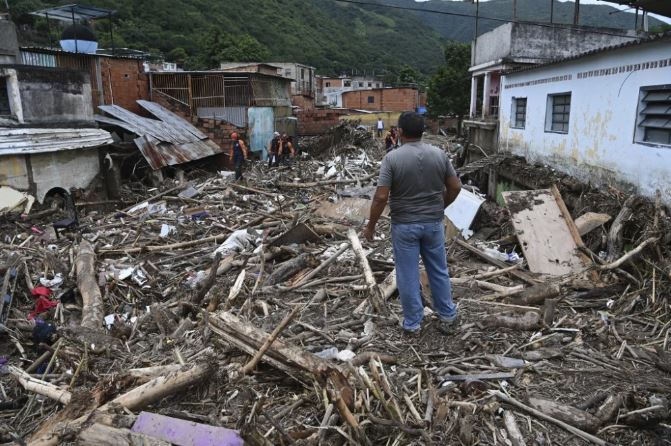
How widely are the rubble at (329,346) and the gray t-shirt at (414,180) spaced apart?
111 centimetres

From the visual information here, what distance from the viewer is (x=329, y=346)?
14.5 feet

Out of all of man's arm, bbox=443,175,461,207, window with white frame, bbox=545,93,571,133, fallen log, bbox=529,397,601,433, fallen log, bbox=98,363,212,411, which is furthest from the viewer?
window with white frame, bbox=545,93,571,133

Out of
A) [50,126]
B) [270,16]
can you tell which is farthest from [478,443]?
[270,16]

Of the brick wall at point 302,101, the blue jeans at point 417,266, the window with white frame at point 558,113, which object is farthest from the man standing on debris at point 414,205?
the brick wall at point 302,101

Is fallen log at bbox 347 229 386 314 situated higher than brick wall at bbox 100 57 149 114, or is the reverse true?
brick wall at bbox 100 57 149 114

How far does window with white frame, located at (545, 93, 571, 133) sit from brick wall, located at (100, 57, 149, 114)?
16122mm

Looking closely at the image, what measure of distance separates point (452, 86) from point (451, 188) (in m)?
39.3

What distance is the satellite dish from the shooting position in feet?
64.2

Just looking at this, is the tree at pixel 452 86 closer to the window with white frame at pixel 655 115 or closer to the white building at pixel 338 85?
the white building at pixel 338 85

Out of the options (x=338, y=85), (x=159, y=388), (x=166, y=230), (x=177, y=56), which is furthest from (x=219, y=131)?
(x=338, y=85)

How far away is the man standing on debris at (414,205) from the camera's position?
424 cm

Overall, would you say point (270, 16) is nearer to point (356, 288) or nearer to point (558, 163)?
point (558, 163)

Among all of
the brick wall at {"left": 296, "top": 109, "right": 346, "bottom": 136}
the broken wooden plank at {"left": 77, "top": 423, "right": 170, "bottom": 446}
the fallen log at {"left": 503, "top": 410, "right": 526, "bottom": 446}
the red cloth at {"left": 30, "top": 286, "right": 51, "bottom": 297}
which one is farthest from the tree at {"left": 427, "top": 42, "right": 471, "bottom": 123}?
the broken wooden plank at {"left": 77, "top": 423, "right": 170, "bottom": 446}

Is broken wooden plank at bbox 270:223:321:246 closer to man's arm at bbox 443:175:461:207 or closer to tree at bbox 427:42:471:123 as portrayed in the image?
man's arm at bbox 443:175:461:207
